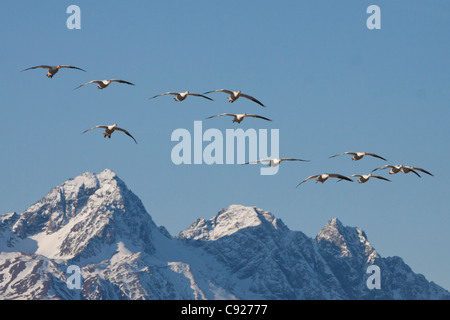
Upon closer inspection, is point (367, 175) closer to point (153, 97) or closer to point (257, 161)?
point (257, 161)
